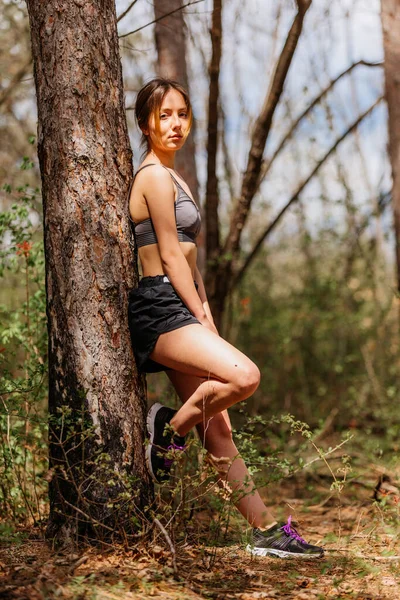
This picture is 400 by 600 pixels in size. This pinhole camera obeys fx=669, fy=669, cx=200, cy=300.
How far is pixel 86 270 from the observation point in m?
3.25

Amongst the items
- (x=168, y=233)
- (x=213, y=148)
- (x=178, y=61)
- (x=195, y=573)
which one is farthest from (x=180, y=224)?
(x=178, y=61)

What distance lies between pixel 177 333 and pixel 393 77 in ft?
14.3

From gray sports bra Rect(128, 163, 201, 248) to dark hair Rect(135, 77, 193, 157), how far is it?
323 mm

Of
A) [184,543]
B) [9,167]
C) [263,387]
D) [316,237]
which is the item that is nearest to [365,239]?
[316,237]

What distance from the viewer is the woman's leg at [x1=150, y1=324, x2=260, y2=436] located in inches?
124

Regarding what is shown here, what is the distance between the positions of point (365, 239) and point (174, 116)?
732cm

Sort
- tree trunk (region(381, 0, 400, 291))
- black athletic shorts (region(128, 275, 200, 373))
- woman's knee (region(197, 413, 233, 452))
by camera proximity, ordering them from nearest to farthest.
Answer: black athletic shorts (region(128, 275, 200, 373)) < woman's knee (region(197, 413, 233, 452)) < tree trunk (region(381, 0, 400, 291))

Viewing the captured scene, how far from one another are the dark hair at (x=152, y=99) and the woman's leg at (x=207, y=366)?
44.4 inches

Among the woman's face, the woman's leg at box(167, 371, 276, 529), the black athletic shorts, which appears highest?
the woman's face

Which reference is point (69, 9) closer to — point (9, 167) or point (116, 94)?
point (116, 94)

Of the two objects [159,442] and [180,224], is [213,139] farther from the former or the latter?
[159,442]

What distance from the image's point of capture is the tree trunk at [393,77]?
638cm

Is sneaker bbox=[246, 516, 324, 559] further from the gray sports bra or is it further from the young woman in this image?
the gray sports bra

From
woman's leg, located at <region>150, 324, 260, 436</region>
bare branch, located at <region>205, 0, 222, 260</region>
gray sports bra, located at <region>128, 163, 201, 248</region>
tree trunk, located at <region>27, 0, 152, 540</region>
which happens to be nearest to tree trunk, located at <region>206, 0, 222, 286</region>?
bare branch, located at <region>205, 0, 222, 260</region>
